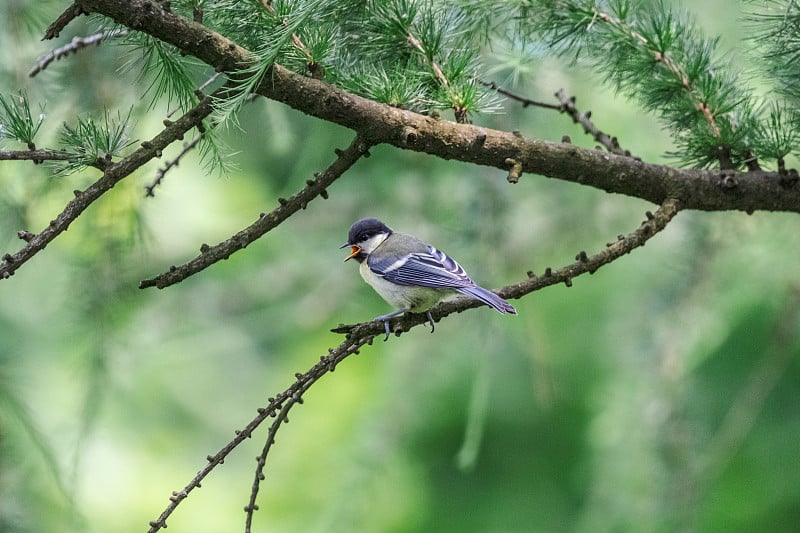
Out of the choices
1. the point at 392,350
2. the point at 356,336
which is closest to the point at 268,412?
the point at 356,336

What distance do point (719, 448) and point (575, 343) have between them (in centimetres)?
130

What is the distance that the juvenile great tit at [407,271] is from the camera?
1455 mm

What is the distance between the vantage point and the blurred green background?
1481 mm

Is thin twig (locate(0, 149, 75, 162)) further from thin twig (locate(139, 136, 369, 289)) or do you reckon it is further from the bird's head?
the bird's head

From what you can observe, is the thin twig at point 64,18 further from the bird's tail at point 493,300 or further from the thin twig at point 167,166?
the bird's tail at point 493,300

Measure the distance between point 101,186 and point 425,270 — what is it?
0.78m

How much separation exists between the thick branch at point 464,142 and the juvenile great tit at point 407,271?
1.06 feet

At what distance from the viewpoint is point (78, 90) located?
59.9 inches

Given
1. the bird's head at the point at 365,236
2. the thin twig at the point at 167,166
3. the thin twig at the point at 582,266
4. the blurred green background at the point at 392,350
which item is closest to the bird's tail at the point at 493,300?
the thin twig at the point at 582,266

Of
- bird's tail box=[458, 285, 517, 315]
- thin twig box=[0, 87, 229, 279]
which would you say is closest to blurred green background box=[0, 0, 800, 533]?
bird's tail box=[458, 285, 517, 315]

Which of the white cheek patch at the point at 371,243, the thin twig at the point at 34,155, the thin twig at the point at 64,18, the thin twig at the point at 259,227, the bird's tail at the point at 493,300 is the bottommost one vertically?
the bird's tail at the point at 493,300

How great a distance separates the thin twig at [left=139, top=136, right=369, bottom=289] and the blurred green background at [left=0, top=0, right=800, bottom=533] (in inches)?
12.4

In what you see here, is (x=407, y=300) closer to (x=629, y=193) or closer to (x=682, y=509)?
(x=629, y=193)

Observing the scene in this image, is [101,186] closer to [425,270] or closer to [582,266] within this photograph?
[582,266]
